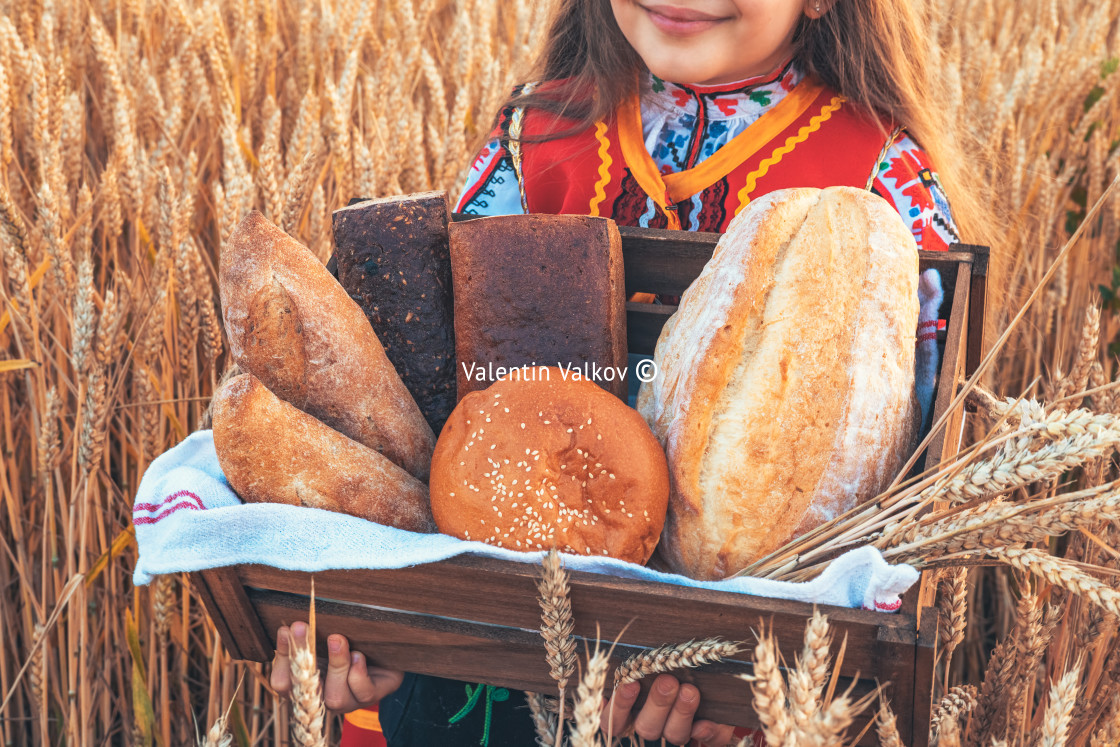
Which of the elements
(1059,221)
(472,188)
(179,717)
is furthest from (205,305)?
(1059,221)

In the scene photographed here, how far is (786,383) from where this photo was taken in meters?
0.90

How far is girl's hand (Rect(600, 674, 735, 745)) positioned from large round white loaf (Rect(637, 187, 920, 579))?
0.15 metres

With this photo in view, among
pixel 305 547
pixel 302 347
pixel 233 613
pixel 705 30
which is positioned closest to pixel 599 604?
pixel 305 547

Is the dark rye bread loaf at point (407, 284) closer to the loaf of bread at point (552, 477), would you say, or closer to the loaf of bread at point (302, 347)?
the loaf of bread at point (302, 347)

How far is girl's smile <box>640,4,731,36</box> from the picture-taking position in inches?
48.9

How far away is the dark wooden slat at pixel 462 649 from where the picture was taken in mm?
775

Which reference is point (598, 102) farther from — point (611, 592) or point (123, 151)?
point (611, 592)

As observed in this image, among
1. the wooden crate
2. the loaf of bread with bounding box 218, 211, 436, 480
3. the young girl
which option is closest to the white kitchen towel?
the wooden crate

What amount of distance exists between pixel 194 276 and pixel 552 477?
79 centimetres

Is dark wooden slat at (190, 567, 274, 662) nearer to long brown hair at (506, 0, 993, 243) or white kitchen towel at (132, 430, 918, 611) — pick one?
white kitchen towel at (132, 430, 918, 611)

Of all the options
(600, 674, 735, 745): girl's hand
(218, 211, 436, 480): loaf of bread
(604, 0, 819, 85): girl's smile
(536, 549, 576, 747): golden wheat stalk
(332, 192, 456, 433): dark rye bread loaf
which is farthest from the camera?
(604, 0, 819, 85): girl's smile

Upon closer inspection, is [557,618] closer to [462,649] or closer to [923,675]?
[462,649]

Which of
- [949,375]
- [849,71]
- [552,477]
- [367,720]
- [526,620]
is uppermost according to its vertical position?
[849,71]

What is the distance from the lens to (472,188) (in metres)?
1.58
